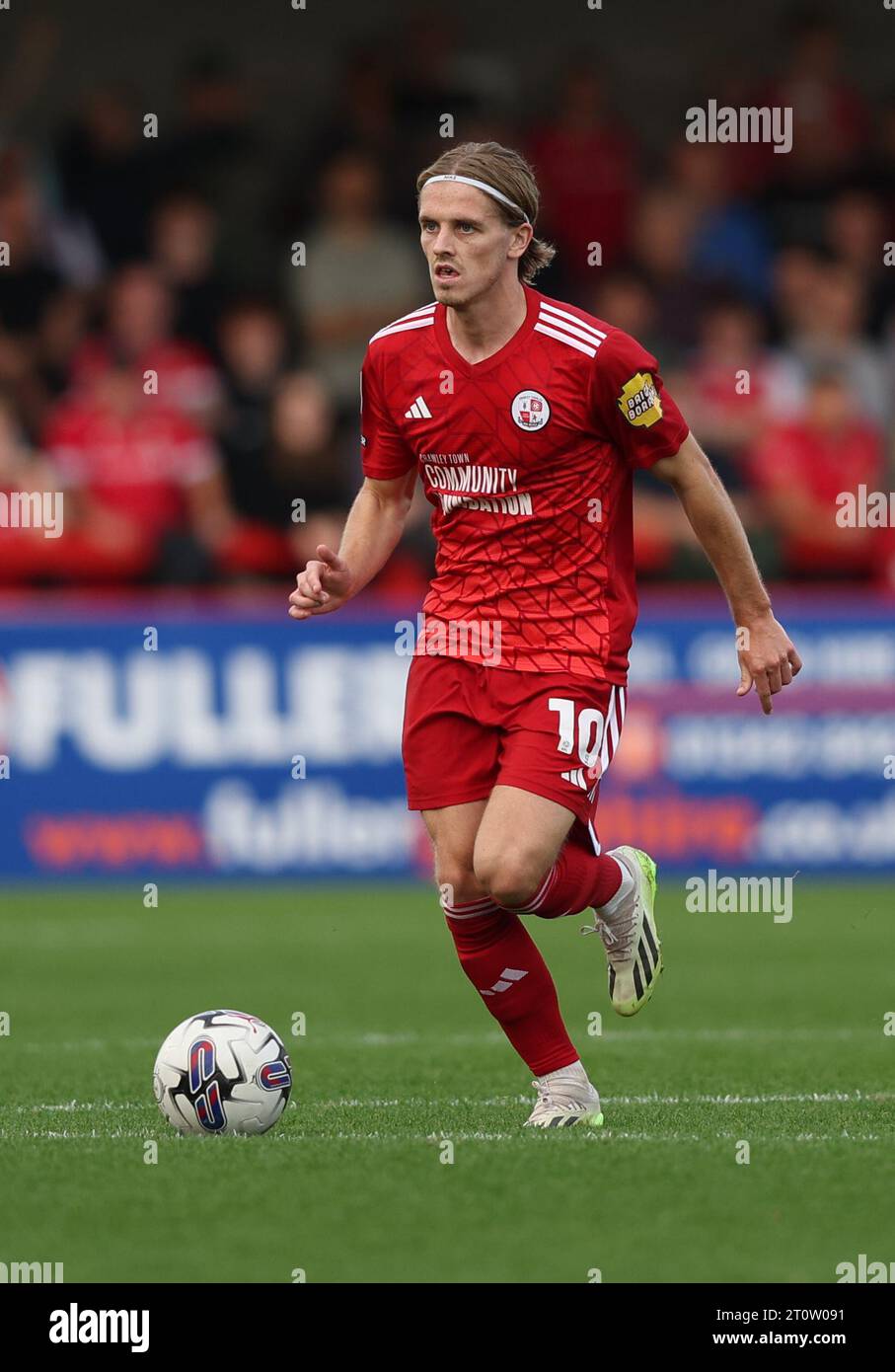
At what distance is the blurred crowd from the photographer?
13523mm

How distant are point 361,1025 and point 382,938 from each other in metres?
2.33

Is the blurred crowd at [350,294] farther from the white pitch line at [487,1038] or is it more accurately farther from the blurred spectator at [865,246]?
the white pitch line at [487,1038]

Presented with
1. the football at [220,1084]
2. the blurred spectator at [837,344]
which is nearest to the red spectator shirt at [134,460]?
the blurred spectator at [837,344]

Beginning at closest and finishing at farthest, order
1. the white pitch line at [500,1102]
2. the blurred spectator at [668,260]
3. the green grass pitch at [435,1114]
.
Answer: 1. the green grass pitch at [435,1114]
2. the white pitch line at [500,1102]
3. the blurred spectator at [668,260]

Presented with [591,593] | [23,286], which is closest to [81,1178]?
[591,593]

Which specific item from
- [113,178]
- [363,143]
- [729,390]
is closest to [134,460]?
[113,178]

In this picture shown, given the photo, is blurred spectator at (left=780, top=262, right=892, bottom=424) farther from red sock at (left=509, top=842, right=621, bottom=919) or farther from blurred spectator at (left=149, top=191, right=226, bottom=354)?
red sock at (left=509, top=842, right=621, bottom=919)

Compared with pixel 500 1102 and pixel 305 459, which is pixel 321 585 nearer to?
pixel 500 1102

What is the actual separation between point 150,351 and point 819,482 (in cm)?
415

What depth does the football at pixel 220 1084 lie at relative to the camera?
228 inches

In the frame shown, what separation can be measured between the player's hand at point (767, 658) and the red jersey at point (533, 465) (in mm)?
390

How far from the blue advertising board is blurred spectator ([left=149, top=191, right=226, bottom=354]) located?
3.04 metres

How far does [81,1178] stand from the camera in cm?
523

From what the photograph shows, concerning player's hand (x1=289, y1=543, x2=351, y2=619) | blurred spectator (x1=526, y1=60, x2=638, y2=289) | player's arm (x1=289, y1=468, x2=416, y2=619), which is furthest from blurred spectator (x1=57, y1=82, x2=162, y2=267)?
player's hand (x1=289, y1=543, x2=351, y2=619)
